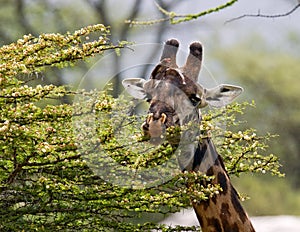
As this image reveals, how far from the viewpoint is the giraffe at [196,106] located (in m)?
4.14

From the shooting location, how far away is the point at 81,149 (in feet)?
14.8

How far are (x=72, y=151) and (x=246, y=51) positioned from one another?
686 inches

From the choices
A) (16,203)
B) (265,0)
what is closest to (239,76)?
(265,0)

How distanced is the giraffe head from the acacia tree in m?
0.16

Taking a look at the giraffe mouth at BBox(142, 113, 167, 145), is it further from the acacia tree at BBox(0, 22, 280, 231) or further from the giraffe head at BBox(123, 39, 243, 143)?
the acacia tree at BBox(0, 22, 280, 231)

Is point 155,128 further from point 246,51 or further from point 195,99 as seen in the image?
point 246,51

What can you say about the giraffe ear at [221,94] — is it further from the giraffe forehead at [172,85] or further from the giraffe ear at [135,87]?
the giraffe ear at [135,87]

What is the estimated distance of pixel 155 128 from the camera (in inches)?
151

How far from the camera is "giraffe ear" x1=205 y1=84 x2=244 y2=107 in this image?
4.36 m

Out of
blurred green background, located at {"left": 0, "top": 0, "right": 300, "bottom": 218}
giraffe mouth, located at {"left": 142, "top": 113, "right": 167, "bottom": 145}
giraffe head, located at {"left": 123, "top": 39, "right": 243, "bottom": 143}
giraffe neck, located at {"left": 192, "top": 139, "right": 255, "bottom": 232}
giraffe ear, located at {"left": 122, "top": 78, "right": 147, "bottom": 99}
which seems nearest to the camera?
giraffe mouth, located at {"left": 142, "top": 113, "right": 167, "bottom": 145}

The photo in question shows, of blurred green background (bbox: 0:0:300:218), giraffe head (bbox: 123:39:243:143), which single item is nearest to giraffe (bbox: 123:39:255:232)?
giraffe head (bbox: 123:39:243:143)

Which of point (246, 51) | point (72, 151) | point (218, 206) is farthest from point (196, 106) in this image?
point (246, 51)

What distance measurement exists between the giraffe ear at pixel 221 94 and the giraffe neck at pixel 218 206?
25cm

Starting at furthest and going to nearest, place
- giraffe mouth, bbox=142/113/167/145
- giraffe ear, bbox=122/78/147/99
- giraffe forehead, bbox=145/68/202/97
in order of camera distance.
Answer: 1. giraffe ear, bbox=122/78/147/99
2. giraffe forehead, bbox=145/68/202/97
3. giraffe mouth, bbox=142/113/167/145
